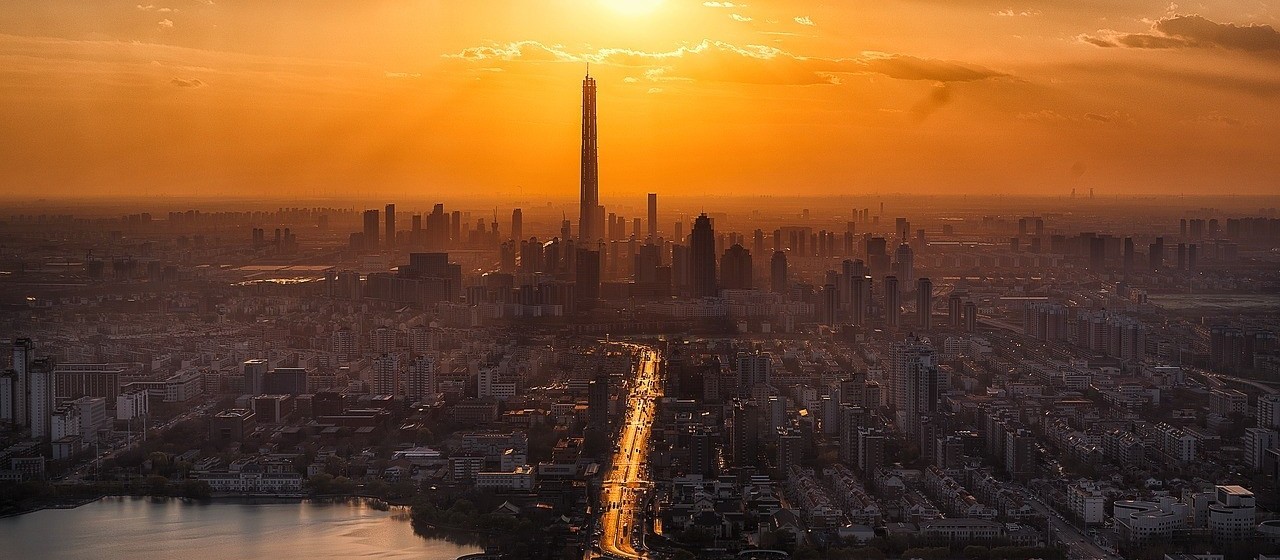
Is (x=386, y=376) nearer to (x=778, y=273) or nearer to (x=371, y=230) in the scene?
(x=778, y=273)

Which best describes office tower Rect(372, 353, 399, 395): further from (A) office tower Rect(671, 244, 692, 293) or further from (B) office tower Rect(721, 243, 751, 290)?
(B) office tower Rect(721, 243, 751, 290)

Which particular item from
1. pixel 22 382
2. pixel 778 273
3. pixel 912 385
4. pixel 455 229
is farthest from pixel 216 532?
pixel 455 229

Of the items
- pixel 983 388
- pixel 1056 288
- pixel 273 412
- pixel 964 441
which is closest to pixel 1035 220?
pixel 1056 288

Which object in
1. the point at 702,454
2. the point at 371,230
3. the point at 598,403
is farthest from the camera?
the point at 371,230

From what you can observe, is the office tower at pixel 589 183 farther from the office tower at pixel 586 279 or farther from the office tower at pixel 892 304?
the office tower at pixel 892 304

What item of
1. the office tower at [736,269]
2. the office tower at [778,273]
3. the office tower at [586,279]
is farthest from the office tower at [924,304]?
the office tower at [586,279]
